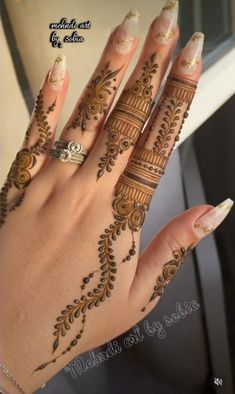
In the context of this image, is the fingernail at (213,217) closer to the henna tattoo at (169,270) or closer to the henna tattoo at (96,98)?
the henna tattoo at (169,270)

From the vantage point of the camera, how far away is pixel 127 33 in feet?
1.28

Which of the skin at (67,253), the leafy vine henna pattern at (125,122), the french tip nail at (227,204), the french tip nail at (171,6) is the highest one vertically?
the french tip nail at (171,6)

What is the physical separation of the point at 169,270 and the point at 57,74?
182 millimetres

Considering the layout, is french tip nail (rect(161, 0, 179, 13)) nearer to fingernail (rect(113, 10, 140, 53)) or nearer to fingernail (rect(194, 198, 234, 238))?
fingernail (rect(113, 10, 140, 53))

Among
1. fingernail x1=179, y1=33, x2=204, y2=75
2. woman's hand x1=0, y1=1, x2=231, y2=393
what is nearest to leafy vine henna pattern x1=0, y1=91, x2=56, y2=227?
woman's hand x1=0, y1=1, x2=231, y2=393

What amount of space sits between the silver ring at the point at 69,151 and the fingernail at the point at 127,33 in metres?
0.08

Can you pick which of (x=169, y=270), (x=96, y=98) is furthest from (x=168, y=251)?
(x=96, y=98)

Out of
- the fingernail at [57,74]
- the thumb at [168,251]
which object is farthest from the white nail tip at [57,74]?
the thumb at [168,251]

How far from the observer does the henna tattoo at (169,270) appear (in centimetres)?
40

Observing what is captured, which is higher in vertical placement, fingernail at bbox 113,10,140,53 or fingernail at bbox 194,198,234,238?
fingernail at bbox 113,10,140,53

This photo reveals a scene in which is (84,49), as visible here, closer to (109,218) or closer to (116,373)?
(109,218)

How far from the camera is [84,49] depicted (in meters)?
0.40

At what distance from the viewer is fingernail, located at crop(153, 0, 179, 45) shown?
1.26 feet

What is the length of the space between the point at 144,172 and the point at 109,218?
45 millimetres
